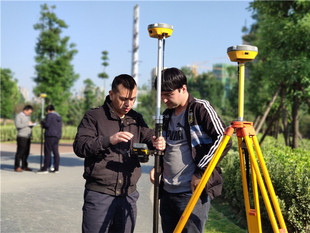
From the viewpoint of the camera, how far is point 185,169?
289cm

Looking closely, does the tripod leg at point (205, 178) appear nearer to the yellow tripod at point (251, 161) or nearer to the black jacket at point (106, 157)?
the yellow tripod at point (251, 161)

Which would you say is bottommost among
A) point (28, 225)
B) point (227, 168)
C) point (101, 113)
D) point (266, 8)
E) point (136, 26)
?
point (28, 225)

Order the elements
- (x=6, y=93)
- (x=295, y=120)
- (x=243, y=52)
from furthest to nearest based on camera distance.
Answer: (x=6, y=93), (x=295, y=120), (x=243, y=52)

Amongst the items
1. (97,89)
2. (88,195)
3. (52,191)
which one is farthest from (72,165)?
(97,89)

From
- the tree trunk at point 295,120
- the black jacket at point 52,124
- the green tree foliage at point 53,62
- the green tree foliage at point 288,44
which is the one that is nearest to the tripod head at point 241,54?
the green tree foliage at point 288,44

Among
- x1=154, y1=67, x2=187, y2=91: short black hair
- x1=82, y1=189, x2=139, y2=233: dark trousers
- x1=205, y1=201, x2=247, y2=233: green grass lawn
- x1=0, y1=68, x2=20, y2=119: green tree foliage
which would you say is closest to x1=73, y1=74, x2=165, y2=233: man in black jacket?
x1=82, y1=189, x2=139, y2=233: dark trousers

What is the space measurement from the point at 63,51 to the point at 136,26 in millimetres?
10088

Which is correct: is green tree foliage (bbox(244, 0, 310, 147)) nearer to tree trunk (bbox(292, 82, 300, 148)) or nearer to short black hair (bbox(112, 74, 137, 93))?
tree trunk (bbox(292, 82, 300, 148))

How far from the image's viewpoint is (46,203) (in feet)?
23.0

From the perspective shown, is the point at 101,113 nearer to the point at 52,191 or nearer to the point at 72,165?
the point at 52,191

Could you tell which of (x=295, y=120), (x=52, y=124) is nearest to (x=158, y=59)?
(x=52, y=124)

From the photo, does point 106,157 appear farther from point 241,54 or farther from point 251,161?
point 241,54

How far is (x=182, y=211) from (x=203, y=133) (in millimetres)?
583

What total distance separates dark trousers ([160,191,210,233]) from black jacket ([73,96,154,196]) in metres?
0.30
